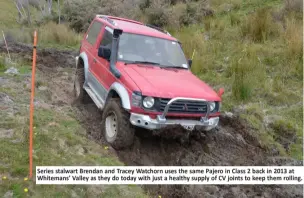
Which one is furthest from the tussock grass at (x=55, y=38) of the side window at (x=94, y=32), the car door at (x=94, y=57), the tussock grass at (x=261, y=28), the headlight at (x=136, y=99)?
the headlight at (x=136, y=99)

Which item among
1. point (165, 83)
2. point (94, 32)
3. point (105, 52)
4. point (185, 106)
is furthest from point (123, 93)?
point (94, 32)

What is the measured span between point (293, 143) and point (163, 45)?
3093 mm

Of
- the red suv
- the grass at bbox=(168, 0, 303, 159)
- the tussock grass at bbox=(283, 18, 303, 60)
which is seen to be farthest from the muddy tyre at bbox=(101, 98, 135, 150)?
the tussock grass at bbox=(283, 18, 303, 60)

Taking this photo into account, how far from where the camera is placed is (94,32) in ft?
24.9

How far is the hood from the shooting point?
5205mm

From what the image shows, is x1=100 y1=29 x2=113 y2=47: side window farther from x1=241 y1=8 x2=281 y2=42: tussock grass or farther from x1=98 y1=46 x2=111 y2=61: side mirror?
x1=241 y1=8 x2=281 y2=42: tussock grass

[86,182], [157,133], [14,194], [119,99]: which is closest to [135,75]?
[119,99]

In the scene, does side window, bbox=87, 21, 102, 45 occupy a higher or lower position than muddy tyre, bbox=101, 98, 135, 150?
higher

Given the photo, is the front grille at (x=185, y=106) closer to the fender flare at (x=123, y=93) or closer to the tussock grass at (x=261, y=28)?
the fender flare at (x=123, y=93)

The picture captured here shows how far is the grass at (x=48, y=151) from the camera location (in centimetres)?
414

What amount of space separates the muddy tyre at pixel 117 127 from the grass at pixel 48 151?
242 millimetres

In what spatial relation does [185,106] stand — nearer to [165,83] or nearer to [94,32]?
[165,83]

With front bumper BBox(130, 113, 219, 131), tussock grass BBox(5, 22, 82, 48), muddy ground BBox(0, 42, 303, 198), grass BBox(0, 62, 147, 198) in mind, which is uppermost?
front bumper BBox(130, 113, 219, 131)

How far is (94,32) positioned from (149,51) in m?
1.74
